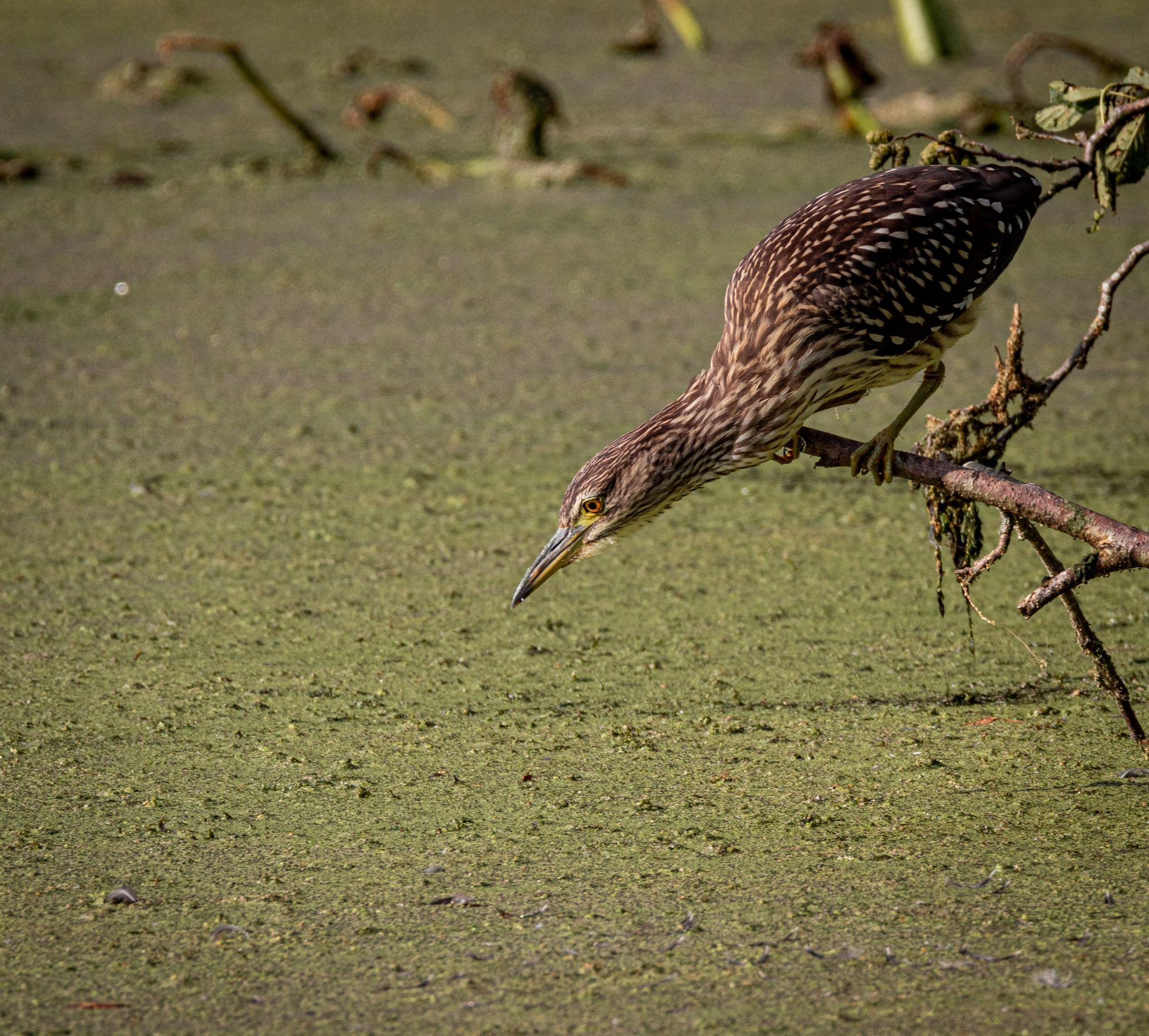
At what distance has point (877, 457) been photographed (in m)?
2.79

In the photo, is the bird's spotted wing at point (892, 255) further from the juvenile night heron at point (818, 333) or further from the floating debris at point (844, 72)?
the floating debris at point (844, 72)

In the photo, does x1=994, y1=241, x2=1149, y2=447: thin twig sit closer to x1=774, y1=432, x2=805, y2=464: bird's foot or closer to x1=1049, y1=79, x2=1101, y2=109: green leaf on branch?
x1=1049, y1=79, x2=1101, y2=109: green leaf on branch

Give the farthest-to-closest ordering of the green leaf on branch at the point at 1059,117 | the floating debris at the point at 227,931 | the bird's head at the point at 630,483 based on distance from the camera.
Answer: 1. the bird's head at the point at 630,483
2. the green leaf on branch at the point at 1059,117
3. the floating debris at the point at 227,931

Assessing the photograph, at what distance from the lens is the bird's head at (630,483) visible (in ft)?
8.71

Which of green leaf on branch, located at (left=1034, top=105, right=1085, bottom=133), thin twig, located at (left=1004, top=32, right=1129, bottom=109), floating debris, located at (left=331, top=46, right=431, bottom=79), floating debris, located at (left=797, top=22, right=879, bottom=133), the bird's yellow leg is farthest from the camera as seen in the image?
→ floating debris, located at (left=331, top=46, right=431, bottom=79)

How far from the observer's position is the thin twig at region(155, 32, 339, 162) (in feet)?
19.2

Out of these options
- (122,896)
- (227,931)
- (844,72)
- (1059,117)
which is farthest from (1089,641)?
(844,72)

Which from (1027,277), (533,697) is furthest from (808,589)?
(1027,277)

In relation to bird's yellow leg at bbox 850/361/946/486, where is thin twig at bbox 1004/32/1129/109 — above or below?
below

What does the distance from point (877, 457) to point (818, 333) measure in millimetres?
285

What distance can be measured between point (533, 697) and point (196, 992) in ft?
3.39

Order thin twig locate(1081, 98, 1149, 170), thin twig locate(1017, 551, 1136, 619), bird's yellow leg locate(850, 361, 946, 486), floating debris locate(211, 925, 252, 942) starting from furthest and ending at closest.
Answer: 1. bird's yellow leg locate(850, 361, 946, 486)
2. thin twig locate(1081, 98, 1149, 170)
3. thin twig locate(1017, 551, 1136, 619)
4. floating debris locate(211, 925, 252, 942)

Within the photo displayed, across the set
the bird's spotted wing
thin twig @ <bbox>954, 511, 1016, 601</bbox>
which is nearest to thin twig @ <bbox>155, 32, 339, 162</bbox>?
the bird's spotted wing

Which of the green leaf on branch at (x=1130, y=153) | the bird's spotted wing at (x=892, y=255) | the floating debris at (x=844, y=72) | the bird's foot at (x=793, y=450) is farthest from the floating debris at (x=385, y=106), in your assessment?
the green leaf on branch at (x=1130, y=153)
